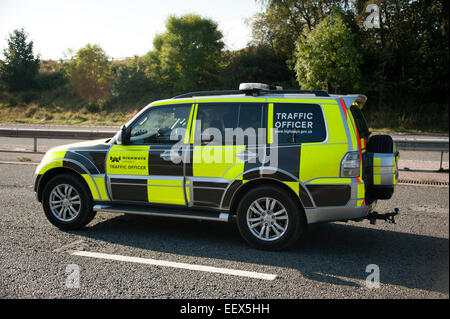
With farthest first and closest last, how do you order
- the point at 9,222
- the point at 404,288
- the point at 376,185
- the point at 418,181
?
the point at 418,181 < the point at 9,222 < the point at 376,185 < the point at 404,288

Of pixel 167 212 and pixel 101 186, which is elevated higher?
pixel 101 186

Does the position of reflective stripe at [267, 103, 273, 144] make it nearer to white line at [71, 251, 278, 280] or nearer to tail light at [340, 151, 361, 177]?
tail light at [340, 151, 361, 177]

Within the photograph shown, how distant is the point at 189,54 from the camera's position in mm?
40750

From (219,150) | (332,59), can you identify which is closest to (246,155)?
(219,150)

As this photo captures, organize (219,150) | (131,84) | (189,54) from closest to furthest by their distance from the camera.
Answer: (219,150) < (189,54) < (131,84)

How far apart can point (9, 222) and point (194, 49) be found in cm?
3665

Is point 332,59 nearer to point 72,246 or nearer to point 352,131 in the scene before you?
point 352,131

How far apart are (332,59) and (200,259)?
2617 centimetres

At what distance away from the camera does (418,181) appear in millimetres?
9359

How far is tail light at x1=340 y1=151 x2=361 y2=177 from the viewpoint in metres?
4.70

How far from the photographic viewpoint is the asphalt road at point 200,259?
392cm
